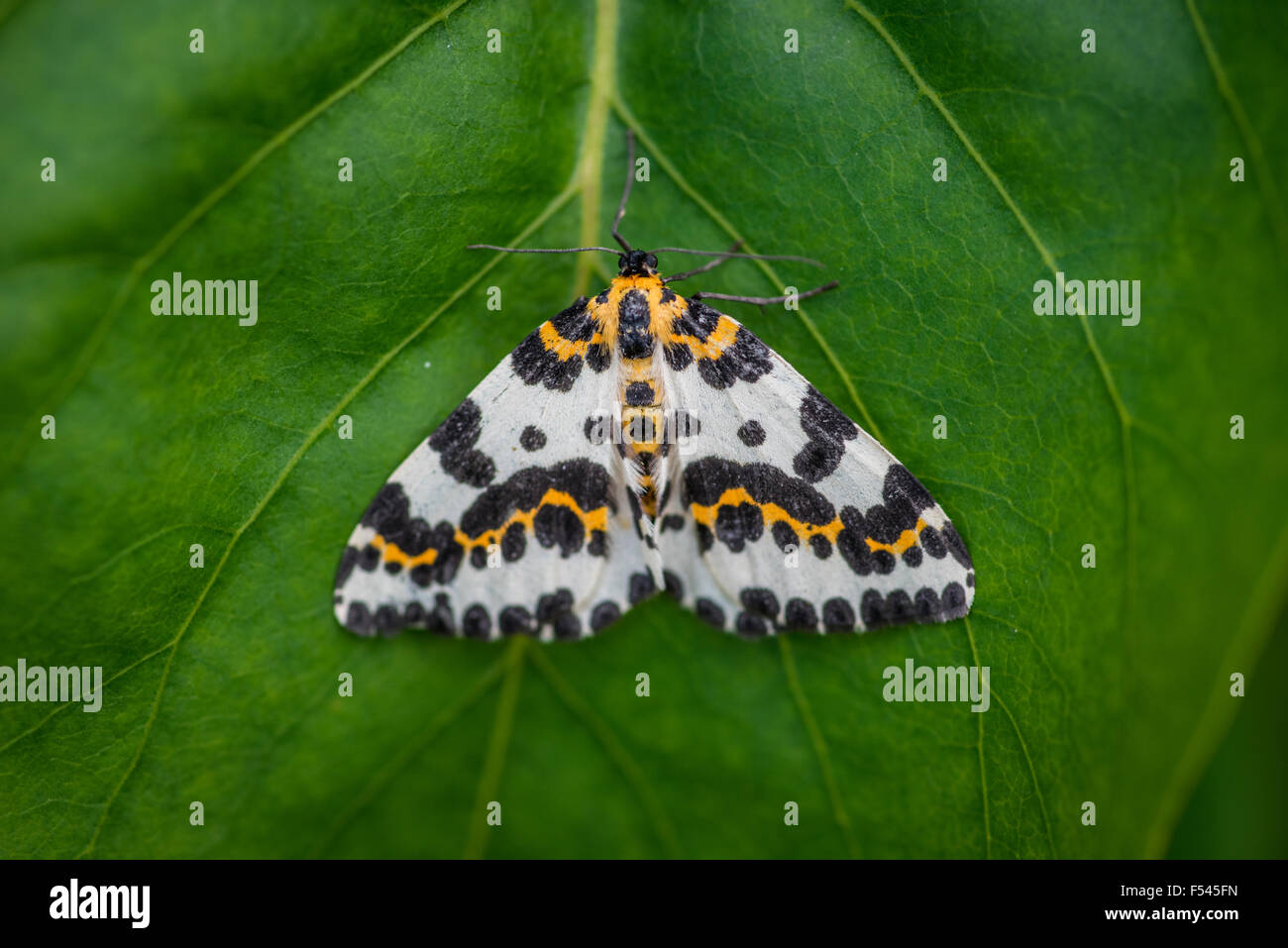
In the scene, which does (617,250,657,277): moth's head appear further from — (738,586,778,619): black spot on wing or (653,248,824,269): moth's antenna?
(738,586,778,619): black spot on wing

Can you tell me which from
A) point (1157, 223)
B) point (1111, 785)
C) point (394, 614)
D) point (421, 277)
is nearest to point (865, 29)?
point (1157, 223)

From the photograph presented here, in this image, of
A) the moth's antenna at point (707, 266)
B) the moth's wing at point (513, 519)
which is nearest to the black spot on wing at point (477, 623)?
the moth's wing at point (513, 519)

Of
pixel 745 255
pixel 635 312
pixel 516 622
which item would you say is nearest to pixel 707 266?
pixel 745 255

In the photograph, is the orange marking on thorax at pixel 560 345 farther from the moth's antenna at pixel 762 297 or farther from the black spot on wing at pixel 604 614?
the black spot on wing at pixel 604 614

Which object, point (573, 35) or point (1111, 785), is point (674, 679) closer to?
point (1111, 785)

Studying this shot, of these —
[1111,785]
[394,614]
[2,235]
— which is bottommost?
[1111,785]

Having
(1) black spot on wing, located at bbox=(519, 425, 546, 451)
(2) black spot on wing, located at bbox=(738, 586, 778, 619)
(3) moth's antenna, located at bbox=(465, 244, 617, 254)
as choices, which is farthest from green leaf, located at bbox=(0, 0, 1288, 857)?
(1) black spot on wing, located at bbox=(519, 425, 546, 451)

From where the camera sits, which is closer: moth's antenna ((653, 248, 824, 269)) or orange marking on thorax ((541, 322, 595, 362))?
moth's antenna ((653, 248, 824, 269))
